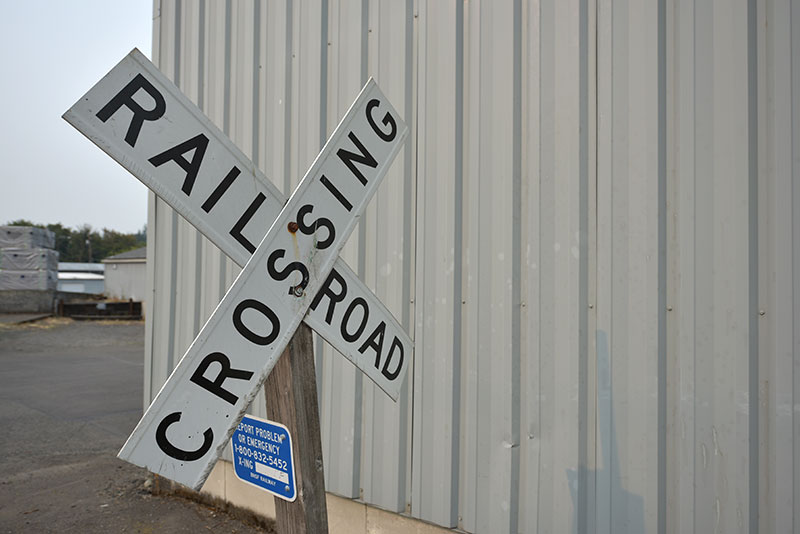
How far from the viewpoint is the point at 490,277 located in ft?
11.1

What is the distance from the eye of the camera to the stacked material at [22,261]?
2811 cm

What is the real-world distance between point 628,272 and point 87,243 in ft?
287

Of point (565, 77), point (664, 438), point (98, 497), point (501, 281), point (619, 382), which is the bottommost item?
point (98, 497)

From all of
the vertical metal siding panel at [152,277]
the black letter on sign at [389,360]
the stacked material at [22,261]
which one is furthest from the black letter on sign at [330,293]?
the stacked material at [22,261]

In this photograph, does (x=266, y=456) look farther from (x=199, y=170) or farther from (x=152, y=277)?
(x=152, y=277)

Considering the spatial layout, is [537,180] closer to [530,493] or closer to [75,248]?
[530,493]

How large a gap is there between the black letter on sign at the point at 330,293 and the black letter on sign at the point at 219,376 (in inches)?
12.2

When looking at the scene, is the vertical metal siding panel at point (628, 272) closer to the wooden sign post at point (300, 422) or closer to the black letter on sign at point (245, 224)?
the wooden sign post at point (300, 422)

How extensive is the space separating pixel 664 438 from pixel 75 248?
89.3 meters

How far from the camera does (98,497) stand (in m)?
5.51

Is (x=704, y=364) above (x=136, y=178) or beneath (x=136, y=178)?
beneath

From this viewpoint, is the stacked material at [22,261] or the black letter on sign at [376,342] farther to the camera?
the stacked material at [22,261]

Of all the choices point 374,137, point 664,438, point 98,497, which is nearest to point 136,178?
point 374,137

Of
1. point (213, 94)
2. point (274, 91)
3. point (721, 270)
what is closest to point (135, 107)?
point (721, 270)
